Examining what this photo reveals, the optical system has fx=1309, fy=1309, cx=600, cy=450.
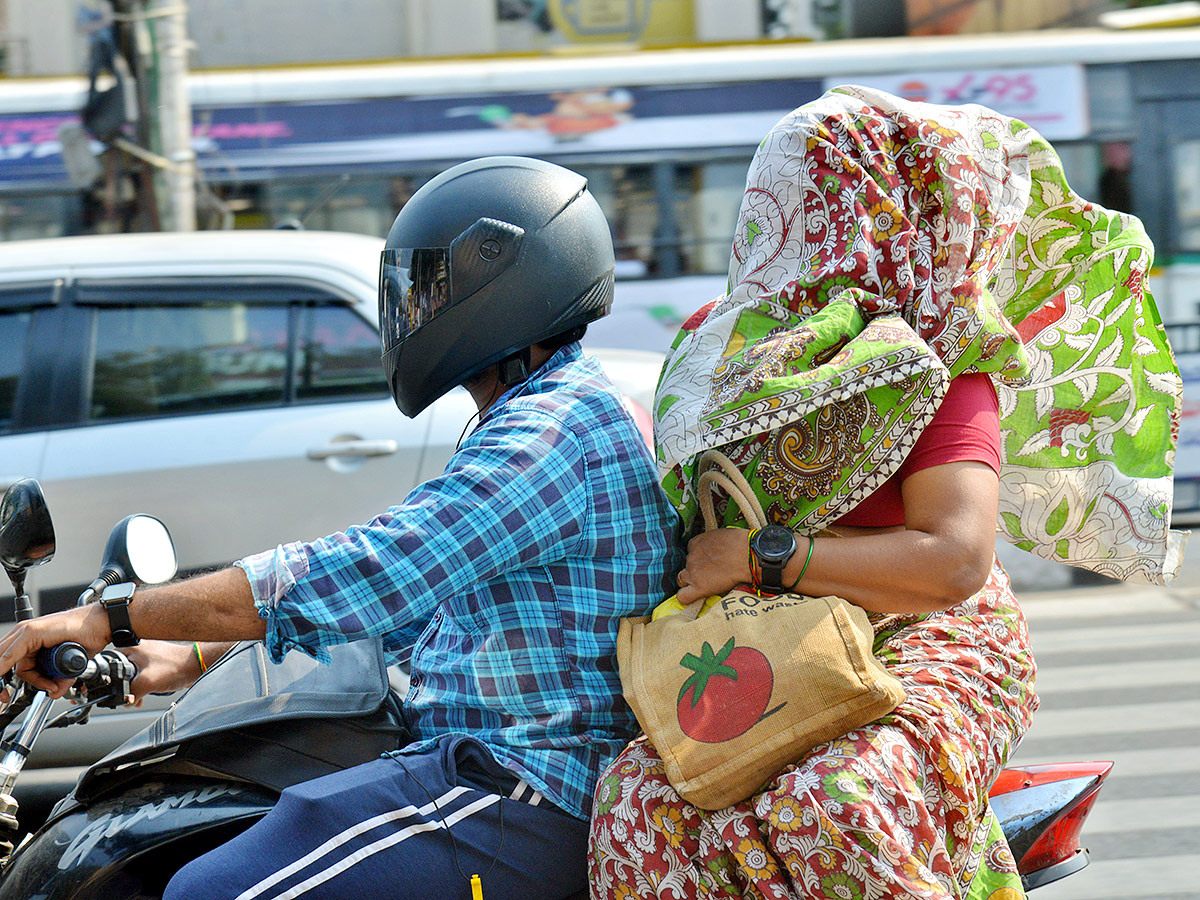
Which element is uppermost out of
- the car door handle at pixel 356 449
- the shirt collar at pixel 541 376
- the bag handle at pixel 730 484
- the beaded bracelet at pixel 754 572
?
the shirt collar at pixel 541 376

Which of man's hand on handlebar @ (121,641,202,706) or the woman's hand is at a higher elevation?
the woman's hand

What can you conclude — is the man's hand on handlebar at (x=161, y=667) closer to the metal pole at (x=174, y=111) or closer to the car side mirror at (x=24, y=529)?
the car side mirror at (x=24, y=529)

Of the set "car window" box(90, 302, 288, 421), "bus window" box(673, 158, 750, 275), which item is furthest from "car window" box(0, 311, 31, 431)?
"bus window" box(673, 158, 750, 275)

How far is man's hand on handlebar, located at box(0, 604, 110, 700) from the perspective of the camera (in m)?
1.59

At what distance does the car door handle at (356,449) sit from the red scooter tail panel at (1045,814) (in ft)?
8.83

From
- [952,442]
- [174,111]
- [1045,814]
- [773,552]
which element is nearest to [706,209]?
[174,111]

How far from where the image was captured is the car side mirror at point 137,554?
185 centimetres

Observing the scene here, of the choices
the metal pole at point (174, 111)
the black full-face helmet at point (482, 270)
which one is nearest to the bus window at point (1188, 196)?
the metal pole at point (174, 111)

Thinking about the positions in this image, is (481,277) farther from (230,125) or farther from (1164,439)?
(230,125)

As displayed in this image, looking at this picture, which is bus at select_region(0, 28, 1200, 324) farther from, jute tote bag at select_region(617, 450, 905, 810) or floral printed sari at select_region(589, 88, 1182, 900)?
jute tote bag at select_region(617, 450, 905, 810)

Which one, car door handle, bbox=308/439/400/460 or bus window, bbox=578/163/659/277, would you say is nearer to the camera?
car door handle, bbox=308/439/400/460

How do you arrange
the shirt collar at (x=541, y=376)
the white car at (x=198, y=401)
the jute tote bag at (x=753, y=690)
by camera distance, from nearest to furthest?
the jute tote bag at (x=753, y=690) < the shirt collar at (x=541, y=376) < the white car at (x=198, y=401)

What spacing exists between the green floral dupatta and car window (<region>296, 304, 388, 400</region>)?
9.42 feet

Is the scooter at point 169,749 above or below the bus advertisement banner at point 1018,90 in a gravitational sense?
below
